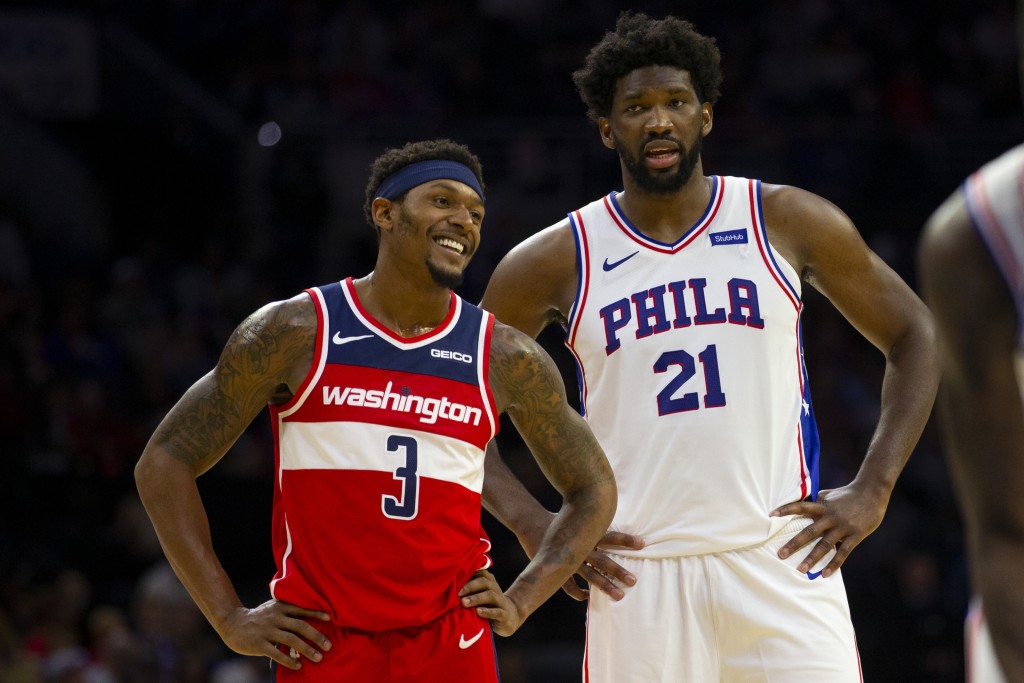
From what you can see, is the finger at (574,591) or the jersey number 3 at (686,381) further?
the finger at (574,591)

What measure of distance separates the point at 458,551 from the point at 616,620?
2.01 ft

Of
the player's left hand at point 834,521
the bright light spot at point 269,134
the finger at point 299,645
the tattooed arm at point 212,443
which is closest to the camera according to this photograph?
the finger at point 299,645

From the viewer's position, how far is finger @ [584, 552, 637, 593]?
13.5 feet

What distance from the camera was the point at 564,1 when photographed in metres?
12.9

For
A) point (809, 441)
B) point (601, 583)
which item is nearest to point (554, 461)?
point (601, 583)

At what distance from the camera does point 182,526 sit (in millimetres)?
3746

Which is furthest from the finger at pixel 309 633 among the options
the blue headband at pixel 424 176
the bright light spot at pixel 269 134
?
the bright light spot at pixel 269 134

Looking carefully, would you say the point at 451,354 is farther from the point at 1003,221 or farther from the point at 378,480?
the point at 1003,221

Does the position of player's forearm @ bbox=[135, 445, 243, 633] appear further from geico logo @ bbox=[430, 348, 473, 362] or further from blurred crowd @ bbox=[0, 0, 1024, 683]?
blurred crowd @ bbox=[0, 0, 1024, 683]

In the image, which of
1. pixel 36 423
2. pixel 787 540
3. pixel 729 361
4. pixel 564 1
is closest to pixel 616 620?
pixel 787 540

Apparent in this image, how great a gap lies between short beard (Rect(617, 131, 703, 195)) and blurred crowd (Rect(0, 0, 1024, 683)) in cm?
467

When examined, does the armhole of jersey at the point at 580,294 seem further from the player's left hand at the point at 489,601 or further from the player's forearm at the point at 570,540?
the player's left hand at the point at 489,601

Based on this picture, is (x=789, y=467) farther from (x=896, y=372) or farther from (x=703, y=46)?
(x=703, y=46)

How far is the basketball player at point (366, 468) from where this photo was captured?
12.1 feet
